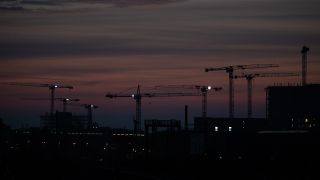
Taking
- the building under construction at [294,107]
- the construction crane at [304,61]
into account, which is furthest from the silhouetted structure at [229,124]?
the construction crane at [304,61]

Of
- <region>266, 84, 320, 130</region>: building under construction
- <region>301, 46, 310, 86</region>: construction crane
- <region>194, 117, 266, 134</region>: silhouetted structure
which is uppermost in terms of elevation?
<region>301, 46, 310, 86</region>: construction crane

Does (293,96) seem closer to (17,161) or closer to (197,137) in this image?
(197,137)

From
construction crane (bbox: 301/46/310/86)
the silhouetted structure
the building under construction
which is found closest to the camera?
the building under construction

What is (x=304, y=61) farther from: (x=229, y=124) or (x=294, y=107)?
(x=229, y=124)

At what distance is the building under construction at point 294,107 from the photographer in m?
180

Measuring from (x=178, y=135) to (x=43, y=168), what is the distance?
5147cm

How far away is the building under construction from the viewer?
179625 mm

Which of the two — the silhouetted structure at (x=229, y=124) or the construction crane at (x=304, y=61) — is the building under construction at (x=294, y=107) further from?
the construction crane at (x=304, y=61)

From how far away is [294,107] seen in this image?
7318 inches

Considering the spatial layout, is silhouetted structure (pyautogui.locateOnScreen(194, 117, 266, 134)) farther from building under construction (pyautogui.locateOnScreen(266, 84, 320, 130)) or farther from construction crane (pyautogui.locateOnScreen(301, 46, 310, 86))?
construction crane (pyautogui.locateOnScreen(301, 46, 310, 86))

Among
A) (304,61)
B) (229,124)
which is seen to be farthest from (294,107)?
(229,124)

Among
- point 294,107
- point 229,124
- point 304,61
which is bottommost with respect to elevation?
point 229,124

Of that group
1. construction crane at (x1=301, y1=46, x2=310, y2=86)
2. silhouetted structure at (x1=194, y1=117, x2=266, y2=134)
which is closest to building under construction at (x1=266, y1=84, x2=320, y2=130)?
silhouetted structure at (x1=194, y1=117, x2=266, y2=134)

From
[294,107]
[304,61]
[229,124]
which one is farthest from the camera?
[229,124]
